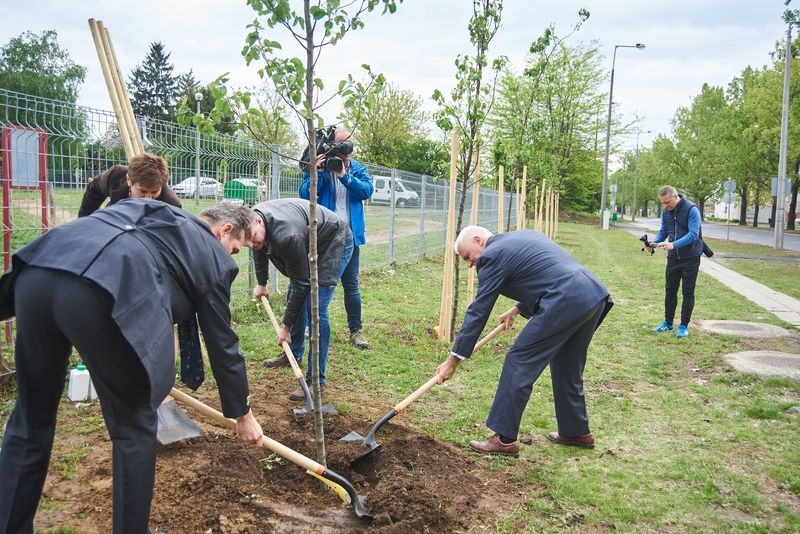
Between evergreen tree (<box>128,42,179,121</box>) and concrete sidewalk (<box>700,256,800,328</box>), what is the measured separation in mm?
48898

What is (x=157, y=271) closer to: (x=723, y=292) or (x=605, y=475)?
(x=605, y=475)

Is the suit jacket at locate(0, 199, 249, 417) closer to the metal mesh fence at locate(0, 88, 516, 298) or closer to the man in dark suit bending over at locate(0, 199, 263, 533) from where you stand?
the man in dark suit bending over at locate(0, 199, 263, 533)

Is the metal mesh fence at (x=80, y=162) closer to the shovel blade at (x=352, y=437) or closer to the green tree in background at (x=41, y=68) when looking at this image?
the shovel blade at (x=352, y=437)

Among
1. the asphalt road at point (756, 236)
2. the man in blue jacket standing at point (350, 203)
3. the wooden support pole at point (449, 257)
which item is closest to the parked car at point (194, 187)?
the man in blue jacket standing at point (350, 203)

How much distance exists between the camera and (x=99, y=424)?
151 inches

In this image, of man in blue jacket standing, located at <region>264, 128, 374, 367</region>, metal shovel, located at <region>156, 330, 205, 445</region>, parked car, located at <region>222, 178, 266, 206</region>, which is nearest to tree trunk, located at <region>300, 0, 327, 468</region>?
metal shovel, located at <region>156, 330, 205, 445</region>

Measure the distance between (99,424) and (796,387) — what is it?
573cm

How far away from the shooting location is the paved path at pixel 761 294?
926 cm

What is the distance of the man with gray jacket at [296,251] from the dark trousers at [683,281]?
4646 mm

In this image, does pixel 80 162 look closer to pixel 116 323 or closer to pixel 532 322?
pixel 116 323

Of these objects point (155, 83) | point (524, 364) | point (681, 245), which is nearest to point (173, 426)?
point (524, 364)

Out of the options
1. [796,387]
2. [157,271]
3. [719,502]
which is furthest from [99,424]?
[796,387]

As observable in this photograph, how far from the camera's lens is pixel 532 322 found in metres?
3.79

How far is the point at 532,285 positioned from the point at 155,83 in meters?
58.4
